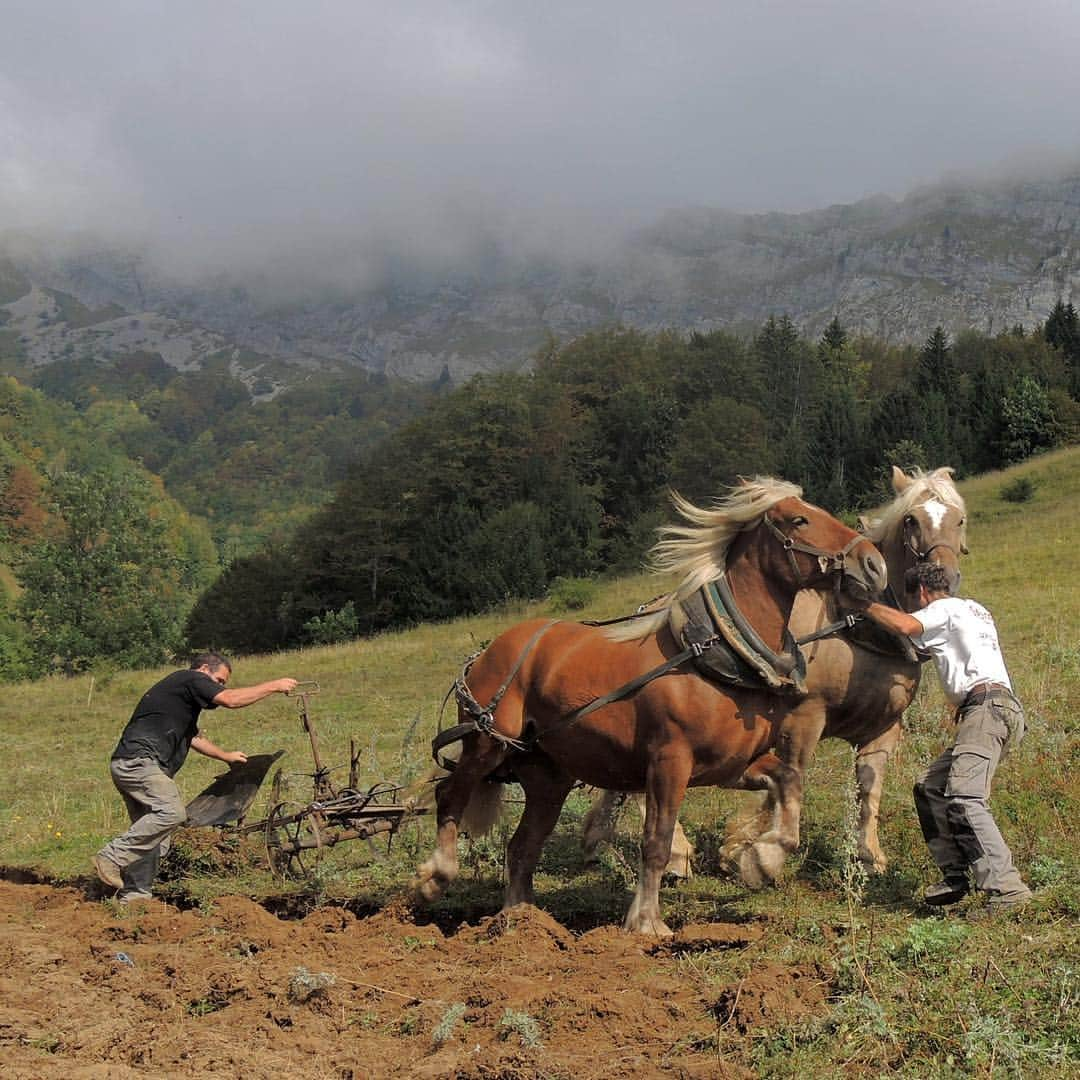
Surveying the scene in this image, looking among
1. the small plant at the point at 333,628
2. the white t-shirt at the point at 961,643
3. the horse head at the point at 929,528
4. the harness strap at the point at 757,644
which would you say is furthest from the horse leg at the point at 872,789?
the small plant at the point at 333,628

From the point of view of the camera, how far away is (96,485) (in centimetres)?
4153

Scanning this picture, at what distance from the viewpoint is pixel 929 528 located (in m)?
6.37

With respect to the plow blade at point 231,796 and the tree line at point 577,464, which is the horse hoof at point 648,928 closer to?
the plow blade at point 231,796

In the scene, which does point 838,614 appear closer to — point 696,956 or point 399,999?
point 696,956

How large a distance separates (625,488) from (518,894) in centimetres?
5265

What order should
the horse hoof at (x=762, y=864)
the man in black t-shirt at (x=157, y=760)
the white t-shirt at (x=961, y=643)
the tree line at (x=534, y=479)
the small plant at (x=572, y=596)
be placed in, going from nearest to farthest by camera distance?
1. the white t-shirt at (x=961, y=643)
2. the horse hoof at (x=762, y=864)
3. the man in black t-shirt at (x=157, y=760)
4. the small plant at (x=572, y=596)
5. the tree line at (x=534, y=479)

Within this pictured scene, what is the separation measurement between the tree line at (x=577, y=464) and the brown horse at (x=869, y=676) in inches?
1319

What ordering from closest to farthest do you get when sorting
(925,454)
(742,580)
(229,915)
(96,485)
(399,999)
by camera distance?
1. (399,999)
2. (742,580)
3. (229,915)
4. (96,485)
5. (925,454)

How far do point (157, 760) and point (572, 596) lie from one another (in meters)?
22.8

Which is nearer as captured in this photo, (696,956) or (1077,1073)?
(1077,1073)

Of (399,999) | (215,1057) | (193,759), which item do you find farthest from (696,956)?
(193,759)

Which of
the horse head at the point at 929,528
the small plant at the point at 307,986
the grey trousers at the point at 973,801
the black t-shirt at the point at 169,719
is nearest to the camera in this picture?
the small plant at the point at 307,986

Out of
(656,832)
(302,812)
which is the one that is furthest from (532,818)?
(302,812)

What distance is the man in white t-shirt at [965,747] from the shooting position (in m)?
5.20
